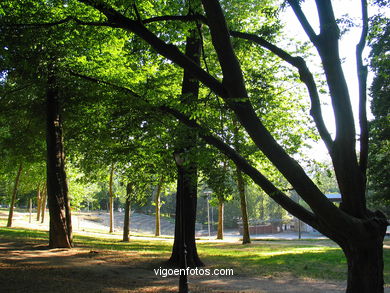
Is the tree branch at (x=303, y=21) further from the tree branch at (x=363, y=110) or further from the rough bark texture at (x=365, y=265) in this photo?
the rough bark texture at (x=365, y=265)

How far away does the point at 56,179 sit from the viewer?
1433 centimetres

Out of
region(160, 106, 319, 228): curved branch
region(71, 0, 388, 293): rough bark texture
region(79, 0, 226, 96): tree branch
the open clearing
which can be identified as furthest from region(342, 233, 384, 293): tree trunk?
region(79, 0, 226, 96): tree branch

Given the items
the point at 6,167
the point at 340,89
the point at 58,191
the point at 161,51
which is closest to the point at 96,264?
the point at 58,191

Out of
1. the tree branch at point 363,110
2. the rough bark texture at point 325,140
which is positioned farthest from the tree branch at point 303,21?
the tree branch at point 363,110

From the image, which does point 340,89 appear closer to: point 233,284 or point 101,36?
point 233,284

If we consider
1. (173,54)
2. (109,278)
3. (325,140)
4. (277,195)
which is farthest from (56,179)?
(325,140)

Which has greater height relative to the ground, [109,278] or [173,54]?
[173,54]

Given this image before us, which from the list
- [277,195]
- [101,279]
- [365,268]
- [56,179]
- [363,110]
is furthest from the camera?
[56,179]

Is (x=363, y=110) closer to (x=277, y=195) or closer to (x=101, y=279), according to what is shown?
(x=277, y=195)

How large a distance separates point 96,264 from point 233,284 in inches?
184

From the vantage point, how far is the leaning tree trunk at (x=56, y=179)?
14.1 m

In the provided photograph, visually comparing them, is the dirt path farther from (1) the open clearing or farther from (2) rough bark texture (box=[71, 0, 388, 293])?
(2) rough bark texture (box=[71, 0, 388, 293])

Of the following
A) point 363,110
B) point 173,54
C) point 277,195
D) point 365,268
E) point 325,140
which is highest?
point 173,54

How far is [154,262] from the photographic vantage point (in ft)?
40.9
